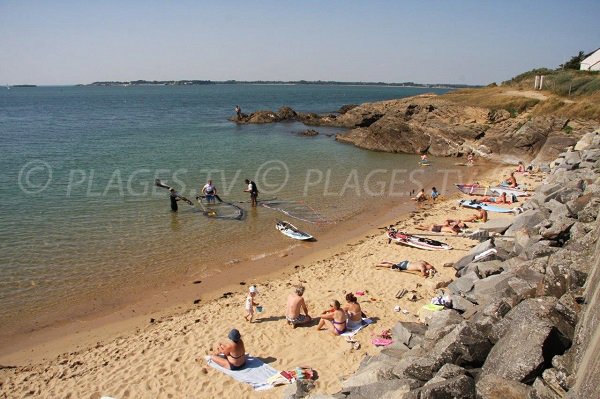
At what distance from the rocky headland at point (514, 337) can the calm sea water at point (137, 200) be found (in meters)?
9.34

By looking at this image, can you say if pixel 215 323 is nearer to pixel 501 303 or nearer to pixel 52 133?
pixel 501 303

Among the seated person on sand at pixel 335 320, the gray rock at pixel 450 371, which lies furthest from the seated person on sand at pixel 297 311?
the gray rock at pixel 450 371

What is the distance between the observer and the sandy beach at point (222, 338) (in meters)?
8.90

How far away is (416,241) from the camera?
16.3 m

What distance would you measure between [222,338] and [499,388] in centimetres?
714

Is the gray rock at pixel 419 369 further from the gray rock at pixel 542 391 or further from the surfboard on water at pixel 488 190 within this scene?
the surfboard on water at pixel 488 190

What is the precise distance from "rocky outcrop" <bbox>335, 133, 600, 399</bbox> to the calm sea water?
31.1 ft

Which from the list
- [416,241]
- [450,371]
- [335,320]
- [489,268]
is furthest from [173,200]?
[450,371]

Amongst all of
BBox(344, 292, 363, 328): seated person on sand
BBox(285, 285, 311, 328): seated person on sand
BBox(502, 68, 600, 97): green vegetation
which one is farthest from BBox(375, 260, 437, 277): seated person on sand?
BBox(502, 68, 600, 97): green vegetation

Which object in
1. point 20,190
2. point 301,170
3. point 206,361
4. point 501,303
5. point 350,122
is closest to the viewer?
point 501,303

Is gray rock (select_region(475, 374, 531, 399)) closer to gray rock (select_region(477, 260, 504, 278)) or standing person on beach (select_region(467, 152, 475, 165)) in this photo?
gray rock (select_region(477, 260, 504, 278))

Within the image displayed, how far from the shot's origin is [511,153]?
3491cm

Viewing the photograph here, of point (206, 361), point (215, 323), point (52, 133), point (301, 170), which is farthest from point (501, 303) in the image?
point (52, 133)

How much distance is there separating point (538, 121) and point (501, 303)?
31921 mm
